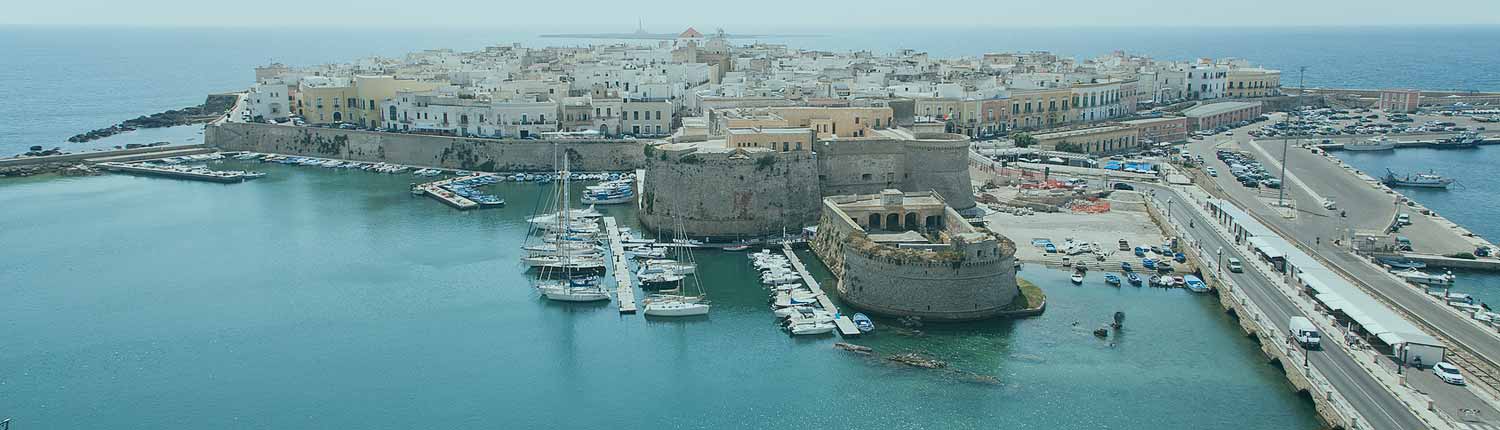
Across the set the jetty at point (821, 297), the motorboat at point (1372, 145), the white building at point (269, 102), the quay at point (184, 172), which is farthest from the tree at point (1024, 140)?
the white building at point (269, 102)

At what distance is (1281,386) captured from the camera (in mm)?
19656

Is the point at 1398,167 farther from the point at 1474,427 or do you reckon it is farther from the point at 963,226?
the point at 1474,427

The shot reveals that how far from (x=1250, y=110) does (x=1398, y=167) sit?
42.7 feet

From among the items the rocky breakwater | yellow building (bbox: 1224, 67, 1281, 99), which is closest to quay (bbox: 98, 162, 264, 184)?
the rocky breakwater

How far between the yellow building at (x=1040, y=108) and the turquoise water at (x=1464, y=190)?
11.0m

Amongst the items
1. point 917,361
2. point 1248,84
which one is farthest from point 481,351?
point 1248,84

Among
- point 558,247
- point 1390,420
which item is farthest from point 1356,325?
point 558,247

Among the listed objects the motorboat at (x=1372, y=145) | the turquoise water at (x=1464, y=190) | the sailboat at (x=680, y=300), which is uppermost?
the motorboat at (x=1372, y=145)

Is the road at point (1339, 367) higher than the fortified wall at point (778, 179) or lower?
lower

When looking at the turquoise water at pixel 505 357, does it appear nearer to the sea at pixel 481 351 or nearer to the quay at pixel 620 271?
the sea at pixel 481 351

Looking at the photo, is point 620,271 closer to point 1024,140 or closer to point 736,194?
point 736,194

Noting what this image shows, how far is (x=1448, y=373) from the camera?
1819 cm

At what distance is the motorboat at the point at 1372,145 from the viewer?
47.1m

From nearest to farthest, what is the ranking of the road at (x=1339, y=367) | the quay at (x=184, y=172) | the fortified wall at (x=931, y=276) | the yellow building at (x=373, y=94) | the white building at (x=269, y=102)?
the road at (x=1339, y=367)
the fortified wall at (x=931, y=276)
the quay at (x=184, y=172)
the yellow building at (x=373, y=94)
the white building at (x=269, y=102)
